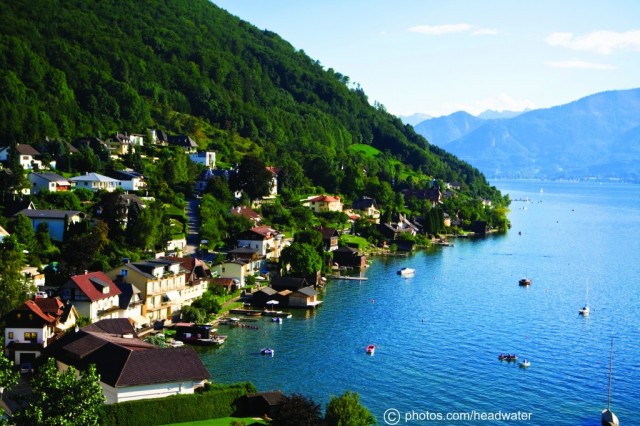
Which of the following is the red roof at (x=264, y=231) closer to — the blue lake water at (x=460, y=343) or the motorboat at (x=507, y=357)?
the blue lake water at (x=460, y=343)

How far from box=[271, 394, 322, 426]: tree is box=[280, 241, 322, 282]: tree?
3637cm

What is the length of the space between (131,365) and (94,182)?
165 ft

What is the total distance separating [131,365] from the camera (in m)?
35.1

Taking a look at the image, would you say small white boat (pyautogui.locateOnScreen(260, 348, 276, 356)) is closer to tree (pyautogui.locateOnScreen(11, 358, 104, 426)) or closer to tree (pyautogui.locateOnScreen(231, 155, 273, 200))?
tree (pyautogui.locateOnScreen(11, 358, 104, 426))

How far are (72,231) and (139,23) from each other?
5209 inches

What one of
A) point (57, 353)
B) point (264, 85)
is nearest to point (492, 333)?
point (57, 353)

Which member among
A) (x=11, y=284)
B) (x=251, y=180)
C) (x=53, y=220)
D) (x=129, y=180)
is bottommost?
(x=11, y=284)

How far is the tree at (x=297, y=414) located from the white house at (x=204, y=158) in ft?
270

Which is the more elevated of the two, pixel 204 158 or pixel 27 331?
pixel 204 158

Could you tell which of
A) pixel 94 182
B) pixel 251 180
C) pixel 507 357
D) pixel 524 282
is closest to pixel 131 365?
pixel 507 357

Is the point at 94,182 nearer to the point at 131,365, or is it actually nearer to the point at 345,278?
the point at 345,278

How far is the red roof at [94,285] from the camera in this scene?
47.9 meters

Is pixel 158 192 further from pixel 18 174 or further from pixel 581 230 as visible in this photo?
pixel 581 230

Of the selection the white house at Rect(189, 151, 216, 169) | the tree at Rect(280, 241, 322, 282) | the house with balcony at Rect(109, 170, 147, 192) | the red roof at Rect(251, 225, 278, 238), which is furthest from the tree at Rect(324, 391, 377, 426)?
the white house at Rect(189, 151, 216, 169)
